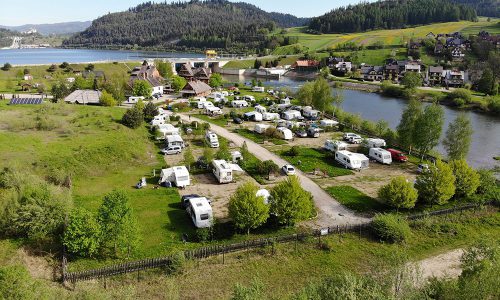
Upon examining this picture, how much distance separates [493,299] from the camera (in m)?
14.6

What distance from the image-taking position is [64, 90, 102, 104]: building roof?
53219mm

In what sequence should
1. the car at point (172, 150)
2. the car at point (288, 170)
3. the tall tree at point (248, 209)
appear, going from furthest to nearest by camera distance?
1. the car at point (172, 150)
2. the car at point (288, 170)
3. the tall tree at point (248, 209)

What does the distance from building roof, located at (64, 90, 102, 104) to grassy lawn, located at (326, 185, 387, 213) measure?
3821cm

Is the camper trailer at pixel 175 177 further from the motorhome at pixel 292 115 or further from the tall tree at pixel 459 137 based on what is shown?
the motorhome at pixel 292 115

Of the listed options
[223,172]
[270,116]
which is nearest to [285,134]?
[270,116]

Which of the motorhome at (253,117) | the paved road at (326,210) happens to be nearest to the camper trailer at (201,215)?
the paved road at (326,210)

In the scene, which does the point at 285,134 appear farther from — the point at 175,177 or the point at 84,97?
the point at 84,97

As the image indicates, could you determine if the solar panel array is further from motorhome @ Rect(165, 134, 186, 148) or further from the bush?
the bush

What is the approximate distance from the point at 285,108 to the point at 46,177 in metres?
39.1

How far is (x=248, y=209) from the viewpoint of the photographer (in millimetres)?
21812

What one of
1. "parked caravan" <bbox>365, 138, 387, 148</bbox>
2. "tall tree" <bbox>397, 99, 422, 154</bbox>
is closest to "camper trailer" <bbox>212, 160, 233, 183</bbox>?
"parked caravan" <bbox>365, 138, 387, 148</bbox>

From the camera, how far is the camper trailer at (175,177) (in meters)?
28.6

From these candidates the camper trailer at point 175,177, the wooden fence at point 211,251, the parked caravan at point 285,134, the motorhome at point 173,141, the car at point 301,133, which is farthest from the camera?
the car at point 301,133

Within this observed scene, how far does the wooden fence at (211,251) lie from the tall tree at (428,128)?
40.8 feet
